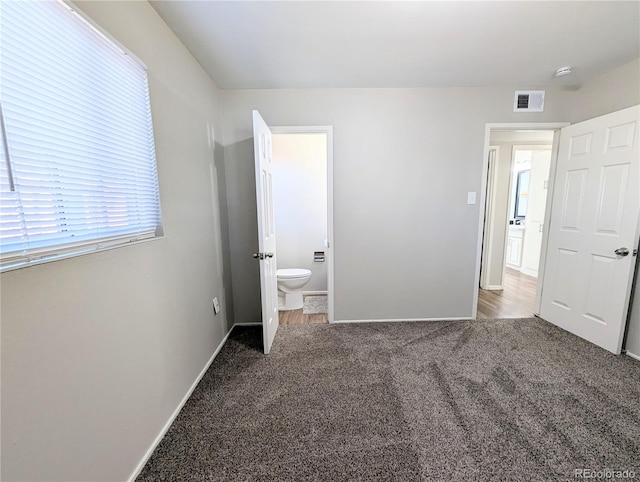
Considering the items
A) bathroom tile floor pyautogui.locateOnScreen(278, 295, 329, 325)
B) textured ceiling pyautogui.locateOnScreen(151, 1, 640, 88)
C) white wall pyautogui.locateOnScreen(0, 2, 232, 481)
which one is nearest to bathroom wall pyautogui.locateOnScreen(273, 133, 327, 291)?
bathroom tile floor pyautogui.locateOnScreen(278, 295, 329, 325)

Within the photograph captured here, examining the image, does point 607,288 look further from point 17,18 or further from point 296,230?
point 17,18

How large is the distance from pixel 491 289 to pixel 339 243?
107 inches

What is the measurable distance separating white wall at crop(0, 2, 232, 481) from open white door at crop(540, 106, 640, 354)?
337 cm

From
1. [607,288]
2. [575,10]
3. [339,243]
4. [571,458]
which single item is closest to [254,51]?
[339,243]

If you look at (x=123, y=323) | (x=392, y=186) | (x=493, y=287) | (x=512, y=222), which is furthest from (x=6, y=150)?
(x=512, y=222)

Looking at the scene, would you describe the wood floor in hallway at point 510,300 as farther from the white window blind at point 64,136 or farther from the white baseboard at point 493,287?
the white window blind at point 64,136

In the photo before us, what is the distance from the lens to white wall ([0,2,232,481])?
0.76 metres

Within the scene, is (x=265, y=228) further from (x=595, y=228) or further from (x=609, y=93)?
(x=609, y=93)

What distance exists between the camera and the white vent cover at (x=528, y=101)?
2.43 meters

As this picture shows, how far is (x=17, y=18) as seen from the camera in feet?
2.46

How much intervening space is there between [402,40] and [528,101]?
1.67 m

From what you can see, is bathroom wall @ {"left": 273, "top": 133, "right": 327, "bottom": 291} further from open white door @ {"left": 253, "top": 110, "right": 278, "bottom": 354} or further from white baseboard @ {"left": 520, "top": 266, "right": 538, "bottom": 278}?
white baseboard @ {"left": 520, "top": 266, "right": 538, "bottom": 278}

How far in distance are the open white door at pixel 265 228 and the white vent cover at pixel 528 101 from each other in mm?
2446

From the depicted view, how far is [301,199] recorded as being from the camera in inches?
141
